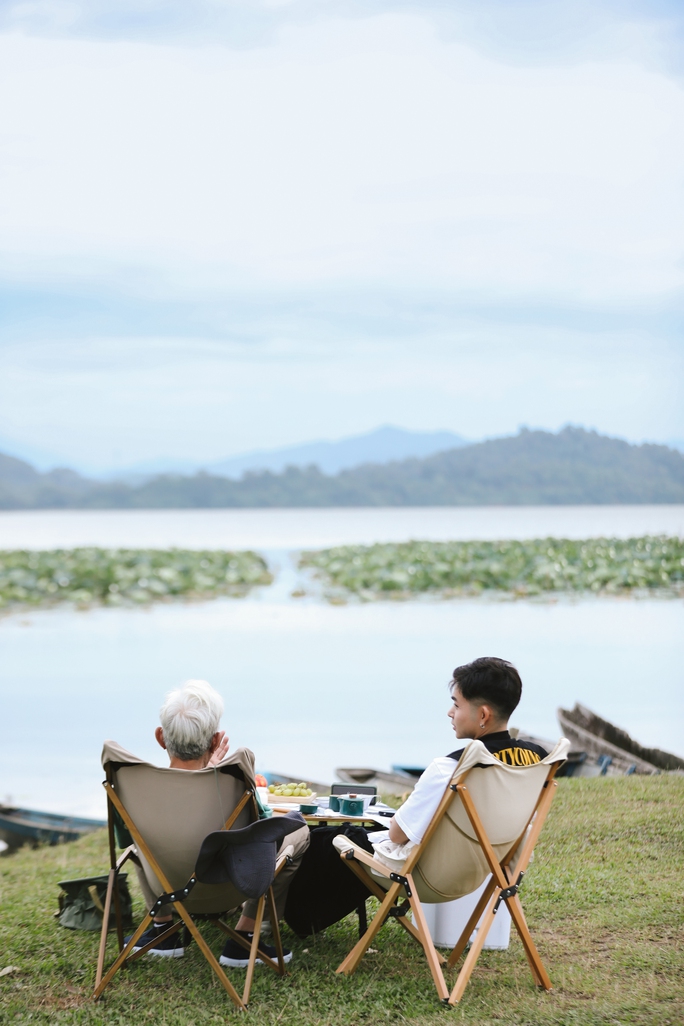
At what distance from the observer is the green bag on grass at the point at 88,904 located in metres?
3.68

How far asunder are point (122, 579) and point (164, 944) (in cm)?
1866

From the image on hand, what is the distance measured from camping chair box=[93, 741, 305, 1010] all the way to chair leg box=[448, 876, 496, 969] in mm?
671

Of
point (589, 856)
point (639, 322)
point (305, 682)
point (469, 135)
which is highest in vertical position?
point (469, 135)

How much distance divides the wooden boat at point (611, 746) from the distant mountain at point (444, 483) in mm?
5348

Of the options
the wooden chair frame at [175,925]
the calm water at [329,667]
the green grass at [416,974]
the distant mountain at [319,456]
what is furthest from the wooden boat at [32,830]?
the distant mountain at [319,456]

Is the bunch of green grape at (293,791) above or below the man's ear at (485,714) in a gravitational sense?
below

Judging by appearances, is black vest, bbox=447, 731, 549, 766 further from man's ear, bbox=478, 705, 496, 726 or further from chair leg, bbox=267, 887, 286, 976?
chair leg, bbox=267, 887, 286, 976

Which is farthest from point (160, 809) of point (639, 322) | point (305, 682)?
point (639, 322)

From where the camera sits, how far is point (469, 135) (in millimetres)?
19500

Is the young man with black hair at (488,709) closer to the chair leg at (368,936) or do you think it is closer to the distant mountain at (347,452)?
the chair leg at (368,936)

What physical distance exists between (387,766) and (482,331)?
18270mm

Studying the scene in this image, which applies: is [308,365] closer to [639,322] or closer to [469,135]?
[469,135]

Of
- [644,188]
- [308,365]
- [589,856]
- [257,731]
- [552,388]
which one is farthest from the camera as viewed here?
[308,365]

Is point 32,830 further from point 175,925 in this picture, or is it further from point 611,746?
point 611,746
